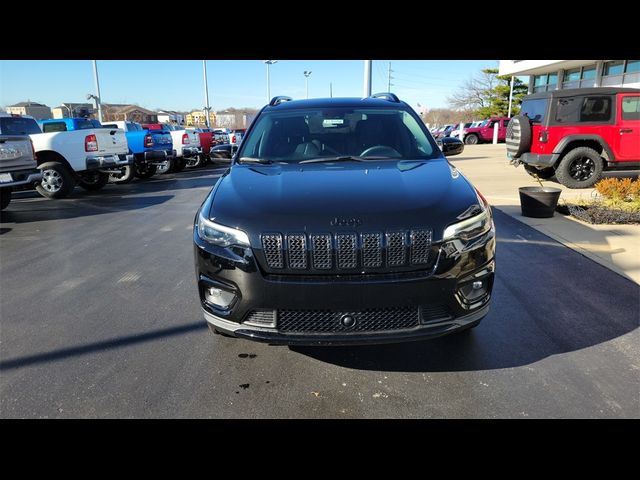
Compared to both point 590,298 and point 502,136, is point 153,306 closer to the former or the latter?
point 590,298

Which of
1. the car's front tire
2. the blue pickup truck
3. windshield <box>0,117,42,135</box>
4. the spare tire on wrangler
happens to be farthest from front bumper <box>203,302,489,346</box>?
the blue pickup truck

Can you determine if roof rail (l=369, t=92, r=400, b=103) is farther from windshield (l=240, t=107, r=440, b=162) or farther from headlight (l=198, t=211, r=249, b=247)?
headlight (l=198, t=211, r=249, b=247)

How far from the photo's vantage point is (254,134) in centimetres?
407

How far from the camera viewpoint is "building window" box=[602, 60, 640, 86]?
22.9m

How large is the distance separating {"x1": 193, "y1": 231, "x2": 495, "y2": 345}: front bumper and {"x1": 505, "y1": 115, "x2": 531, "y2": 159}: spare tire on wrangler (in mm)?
9226

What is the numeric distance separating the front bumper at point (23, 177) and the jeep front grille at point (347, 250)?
794cm

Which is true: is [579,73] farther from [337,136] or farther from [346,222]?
[346,222]

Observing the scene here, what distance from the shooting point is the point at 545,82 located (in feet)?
112

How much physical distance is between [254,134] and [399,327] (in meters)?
2.36

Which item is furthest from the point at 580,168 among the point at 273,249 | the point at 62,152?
the point at 62,152

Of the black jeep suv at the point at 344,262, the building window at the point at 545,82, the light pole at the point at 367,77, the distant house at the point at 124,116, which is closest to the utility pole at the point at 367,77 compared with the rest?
the light pole at the point at 367,77

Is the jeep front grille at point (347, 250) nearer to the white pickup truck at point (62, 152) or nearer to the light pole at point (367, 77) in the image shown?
the white pickup truck at point (62, 152)
